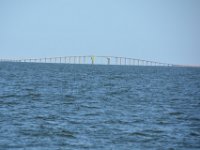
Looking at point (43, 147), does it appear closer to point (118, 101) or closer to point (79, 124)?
point (79, 124)

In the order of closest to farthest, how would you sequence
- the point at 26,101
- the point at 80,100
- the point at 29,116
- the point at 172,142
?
the point at 172,142, the point at 29,116, the point at 26,101, the point at 80,100

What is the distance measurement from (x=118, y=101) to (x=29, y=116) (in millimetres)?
11763

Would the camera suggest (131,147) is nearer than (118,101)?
Yes

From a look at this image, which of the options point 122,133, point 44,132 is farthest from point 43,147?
point 122,133

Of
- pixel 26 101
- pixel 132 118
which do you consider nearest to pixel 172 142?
pixel 132 118

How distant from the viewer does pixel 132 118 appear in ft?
95.4

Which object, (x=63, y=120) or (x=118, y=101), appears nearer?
(x=63, y=120)

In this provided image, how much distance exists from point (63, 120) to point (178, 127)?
553cm

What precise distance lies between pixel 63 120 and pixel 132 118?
3.81m

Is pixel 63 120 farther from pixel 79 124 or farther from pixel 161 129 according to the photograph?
pixel 161 129

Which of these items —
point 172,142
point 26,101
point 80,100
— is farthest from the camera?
point 80,100

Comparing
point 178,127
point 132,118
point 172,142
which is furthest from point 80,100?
point 172,142

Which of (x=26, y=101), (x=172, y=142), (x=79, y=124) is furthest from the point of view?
(x=26, y=101)

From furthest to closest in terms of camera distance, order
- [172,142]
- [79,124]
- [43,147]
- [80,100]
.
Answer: [80,100], [79,124], [172,142], [43,147]
